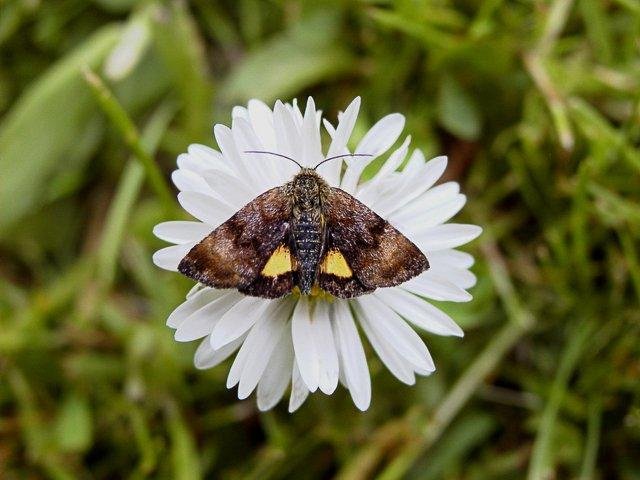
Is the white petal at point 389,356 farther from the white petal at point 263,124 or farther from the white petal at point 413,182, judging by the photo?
the white petal at point 263,124

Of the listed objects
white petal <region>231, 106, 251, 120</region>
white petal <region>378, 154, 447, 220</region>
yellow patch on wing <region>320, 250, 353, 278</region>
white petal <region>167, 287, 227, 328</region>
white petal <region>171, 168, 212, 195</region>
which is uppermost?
white petal <region>231, 106, 251, 120</region>

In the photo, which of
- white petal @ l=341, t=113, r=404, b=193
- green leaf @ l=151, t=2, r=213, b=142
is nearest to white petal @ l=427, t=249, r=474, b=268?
white petal @ l=341, t=113, r=404, b=193

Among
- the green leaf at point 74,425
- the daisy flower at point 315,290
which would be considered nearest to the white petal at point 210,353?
the daisy flower at point 315,290

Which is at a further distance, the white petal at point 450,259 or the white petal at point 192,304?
the white petal at point 450,259

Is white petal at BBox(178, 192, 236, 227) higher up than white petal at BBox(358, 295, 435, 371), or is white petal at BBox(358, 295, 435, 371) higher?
white petal at BBox(178, 192, 236, 227)

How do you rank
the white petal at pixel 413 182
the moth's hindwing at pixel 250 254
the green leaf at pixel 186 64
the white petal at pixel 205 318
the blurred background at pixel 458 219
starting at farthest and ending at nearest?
1. the green leaf at pixel 186 64
2. the blurred background at pixel 458 219
3. the white petal at pixel 413 182
4. the white petal at pixel 205 318
5. the moth's hindwing at pixel 250 254

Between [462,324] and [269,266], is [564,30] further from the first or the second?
[269,266]

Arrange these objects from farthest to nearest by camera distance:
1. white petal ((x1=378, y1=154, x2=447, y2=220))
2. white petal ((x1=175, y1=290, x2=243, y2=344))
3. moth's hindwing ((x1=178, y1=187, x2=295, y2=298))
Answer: white petal ((x1=378, y1=154, x2=447, y2=220)) < white petal ((x1=175, y1=290, x2=243, y2=344)) < moth's hindwing ((x1=178, y1=187, x2=295, y2=298))

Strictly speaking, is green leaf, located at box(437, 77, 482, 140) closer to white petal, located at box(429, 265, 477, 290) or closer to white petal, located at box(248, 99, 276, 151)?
white petal, located at box(429, 265, 477, 290)
